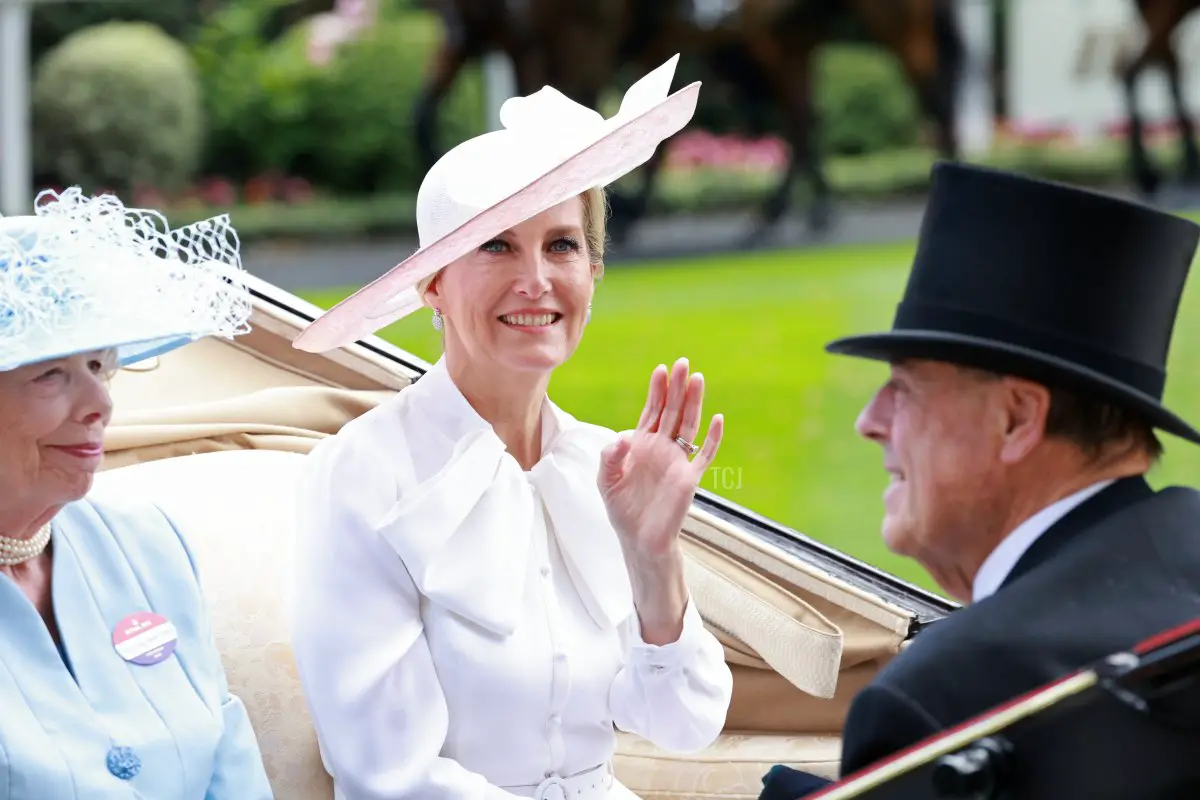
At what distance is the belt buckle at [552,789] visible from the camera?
2166 millimetres

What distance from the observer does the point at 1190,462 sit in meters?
8.21

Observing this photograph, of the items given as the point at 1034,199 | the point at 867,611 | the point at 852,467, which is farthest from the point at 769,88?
the point at 1034,199

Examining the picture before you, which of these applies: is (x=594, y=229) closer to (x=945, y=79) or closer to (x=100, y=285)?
(x=100, y=285)

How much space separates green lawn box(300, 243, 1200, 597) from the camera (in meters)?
7.25

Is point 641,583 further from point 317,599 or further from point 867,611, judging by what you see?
point 867,611

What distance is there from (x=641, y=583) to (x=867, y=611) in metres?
0.70

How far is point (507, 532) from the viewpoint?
2.19 meters

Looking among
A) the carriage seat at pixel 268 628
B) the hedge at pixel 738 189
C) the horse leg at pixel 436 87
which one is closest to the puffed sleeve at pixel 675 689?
the carriage seat at pixel 268 628

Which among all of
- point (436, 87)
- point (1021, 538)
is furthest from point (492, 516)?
point (436, 87)

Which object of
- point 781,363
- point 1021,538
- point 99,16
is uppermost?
point 99,16

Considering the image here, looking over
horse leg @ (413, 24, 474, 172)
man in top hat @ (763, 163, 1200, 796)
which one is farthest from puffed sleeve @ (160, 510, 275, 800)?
horse leg @ (413, 24, 474, 172)

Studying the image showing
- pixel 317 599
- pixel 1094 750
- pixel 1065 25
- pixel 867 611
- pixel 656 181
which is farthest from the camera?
pixel 1065 25

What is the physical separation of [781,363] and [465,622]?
777 centimetres

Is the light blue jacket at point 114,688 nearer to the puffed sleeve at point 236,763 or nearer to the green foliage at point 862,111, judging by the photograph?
the puffed sleeve at point 236,763
